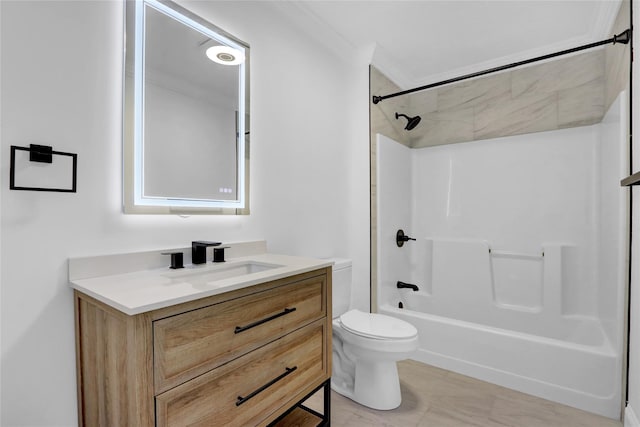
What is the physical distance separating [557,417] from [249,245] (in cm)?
192

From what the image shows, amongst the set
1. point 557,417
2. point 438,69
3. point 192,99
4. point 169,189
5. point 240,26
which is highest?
point 438,69

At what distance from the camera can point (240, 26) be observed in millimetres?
1702

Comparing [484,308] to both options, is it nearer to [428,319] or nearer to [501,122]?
[428,319]

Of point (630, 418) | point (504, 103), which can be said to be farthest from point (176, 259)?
point (504, 103)

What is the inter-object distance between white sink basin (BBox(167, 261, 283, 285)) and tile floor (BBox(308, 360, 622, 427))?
932 mm

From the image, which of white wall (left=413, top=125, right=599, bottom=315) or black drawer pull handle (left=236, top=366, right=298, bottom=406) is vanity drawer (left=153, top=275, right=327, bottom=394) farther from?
white wall (left=413, top=125, right=599, bottom=315)

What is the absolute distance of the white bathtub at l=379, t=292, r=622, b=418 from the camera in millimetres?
1802

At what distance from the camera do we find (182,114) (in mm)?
1450

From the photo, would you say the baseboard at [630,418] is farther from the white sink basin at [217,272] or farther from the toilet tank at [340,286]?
the white sink basin at [217,272]

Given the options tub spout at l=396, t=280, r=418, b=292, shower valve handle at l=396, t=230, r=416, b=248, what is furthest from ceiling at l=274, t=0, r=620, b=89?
tub spout at l=396, t=280, r=418, b=292

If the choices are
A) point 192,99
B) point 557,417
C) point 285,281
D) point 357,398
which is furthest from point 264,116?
point 557,417

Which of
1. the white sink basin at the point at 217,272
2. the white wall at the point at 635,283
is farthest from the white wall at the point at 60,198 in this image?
the white wall at the point at 635,283

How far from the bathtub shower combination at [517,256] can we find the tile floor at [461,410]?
9 cm

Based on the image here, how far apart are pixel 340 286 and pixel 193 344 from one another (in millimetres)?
1244
